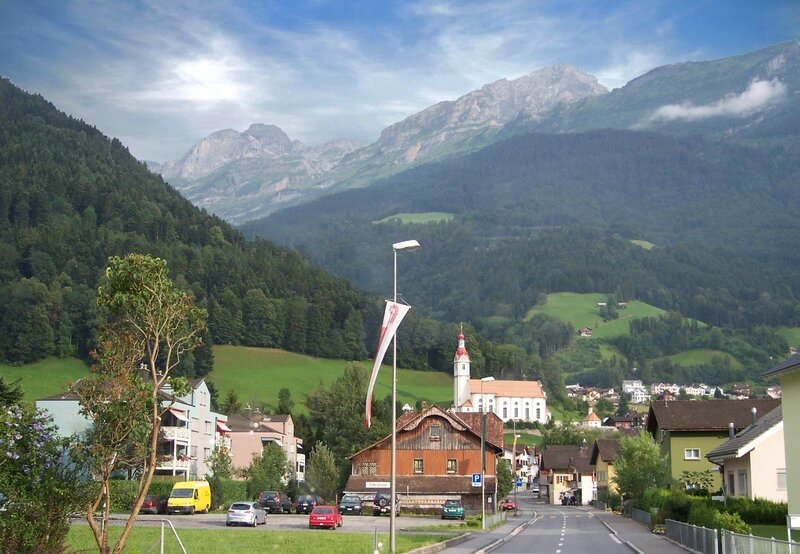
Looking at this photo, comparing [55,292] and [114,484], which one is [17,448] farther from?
[55,292]

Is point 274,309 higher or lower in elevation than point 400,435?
higher

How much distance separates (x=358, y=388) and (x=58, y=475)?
9269 centimetres

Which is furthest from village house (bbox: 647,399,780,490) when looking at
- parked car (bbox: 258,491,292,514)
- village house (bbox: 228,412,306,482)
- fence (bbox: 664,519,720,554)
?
village house (bbox: 228,412,306,482)

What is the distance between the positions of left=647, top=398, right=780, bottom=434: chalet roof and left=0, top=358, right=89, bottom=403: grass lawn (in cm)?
8432

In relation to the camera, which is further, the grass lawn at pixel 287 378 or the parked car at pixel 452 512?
the grass lawn at pixel 287 378

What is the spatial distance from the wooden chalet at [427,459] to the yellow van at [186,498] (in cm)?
2195

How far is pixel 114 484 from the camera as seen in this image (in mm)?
22844

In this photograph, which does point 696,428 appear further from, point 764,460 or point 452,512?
point 764,460

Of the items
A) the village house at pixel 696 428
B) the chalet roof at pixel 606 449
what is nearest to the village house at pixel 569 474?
the chalet roof at pixel 606 449

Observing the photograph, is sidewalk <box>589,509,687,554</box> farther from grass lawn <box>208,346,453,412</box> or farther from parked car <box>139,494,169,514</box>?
grass lawn <box>208,346,453,412</box>

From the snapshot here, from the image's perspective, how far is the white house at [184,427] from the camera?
247ft

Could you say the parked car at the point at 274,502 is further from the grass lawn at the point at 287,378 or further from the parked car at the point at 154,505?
the grass lawn at the point at 287,378

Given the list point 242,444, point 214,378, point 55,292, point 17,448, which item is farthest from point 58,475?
point 55,292

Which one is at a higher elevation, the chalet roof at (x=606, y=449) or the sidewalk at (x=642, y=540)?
the chalet roof at (x=606, y=449)
